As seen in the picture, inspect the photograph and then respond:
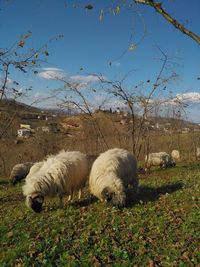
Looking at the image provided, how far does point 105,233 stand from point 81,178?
4093 millimetres

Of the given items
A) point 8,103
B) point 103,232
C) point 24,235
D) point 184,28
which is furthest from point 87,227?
point 8,103

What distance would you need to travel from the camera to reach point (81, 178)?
1239 cm

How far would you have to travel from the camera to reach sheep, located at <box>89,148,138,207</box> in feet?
34.7

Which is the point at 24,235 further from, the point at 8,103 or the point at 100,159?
the point at 8,103

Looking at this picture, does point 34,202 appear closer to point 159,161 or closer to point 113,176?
point 113,176

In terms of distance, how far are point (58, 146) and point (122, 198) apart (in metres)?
22.1

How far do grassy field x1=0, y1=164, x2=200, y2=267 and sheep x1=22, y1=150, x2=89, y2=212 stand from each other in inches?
19.0

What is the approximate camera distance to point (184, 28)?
4.67 meters

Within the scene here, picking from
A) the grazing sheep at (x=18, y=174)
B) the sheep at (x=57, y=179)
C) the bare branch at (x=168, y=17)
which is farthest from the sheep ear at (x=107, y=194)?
the grazing sheep at (x=18, y=174)

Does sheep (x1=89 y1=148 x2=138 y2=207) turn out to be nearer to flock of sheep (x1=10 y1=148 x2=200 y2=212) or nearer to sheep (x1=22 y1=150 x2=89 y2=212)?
flock of sheep (x1=10 y1=148 x2=200 y2=212)

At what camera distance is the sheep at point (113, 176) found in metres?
10.6

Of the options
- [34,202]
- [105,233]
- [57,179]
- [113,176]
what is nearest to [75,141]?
[57,179]

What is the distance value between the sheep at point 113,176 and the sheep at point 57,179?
2.19ft

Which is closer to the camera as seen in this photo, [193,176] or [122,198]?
[122,198]
